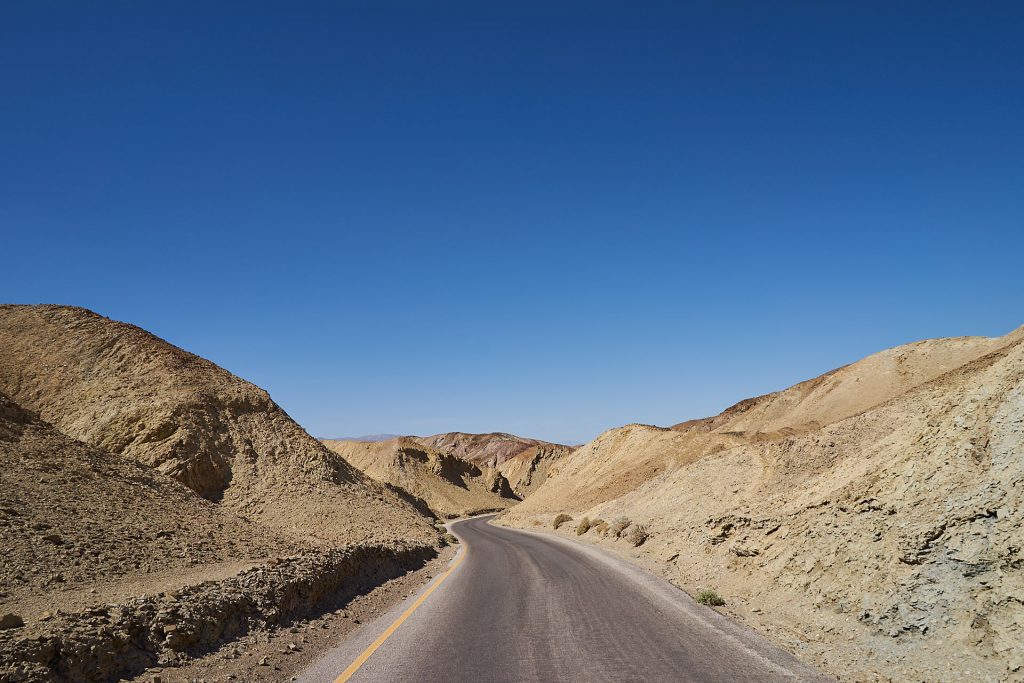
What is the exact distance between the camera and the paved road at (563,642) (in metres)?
6.59

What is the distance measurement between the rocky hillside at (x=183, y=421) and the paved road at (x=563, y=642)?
44.6ft

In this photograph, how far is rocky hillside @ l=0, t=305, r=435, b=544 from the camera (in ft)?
84.8

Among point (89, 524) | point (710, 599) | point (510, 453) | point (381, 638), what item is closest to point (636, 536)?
point (710, 599)

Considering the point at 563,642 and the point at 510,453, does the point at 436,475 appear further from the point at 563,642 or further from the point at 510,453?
the point at 563,642

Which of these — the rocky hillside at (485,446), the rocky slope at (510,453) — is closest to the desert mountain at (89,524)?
the rocky slope at (510,453)

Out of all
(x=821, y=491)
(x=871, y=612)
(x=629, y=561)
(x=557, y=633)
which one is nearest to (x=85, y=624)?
(x=557, y=633)

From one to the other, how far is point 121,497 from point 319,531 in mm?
10755

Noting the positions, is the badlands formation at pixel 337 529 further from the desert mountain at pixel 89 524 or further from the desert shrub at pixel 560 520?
the desert shrub at pixel 560 520

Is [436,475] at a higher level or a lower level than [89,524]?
higher

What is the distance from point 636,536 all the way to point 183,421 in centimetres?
2231

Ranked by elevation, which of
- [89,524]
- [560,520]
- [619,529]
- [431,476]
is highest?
[431,476]

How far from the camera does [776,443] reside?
26797mm

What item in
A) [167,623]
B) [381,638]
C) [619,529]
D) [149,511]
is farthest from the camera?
[619,529]

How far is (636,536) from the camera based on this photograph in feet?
77.3
